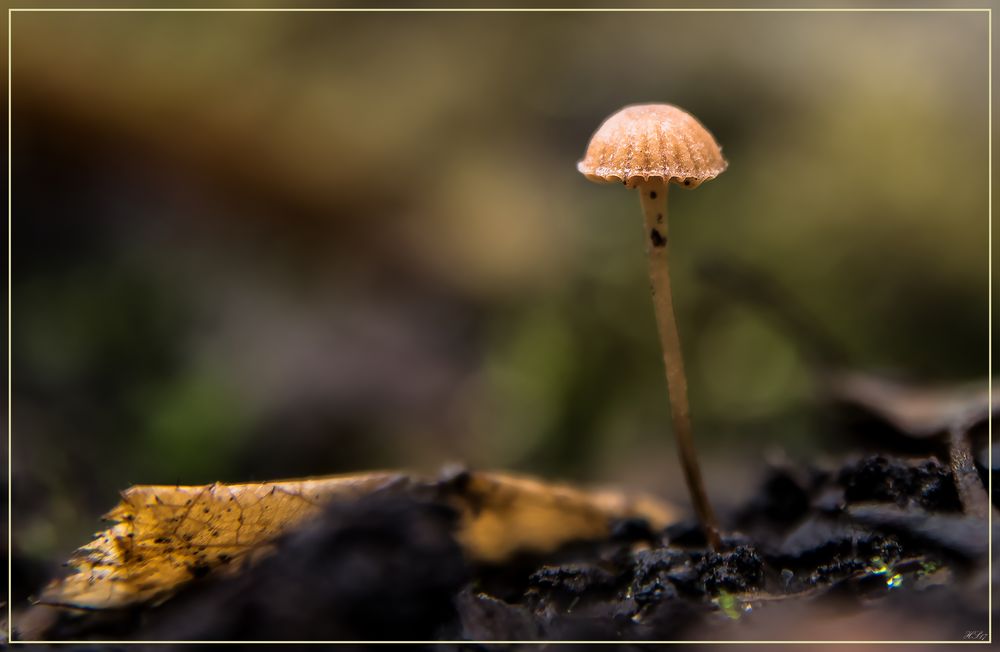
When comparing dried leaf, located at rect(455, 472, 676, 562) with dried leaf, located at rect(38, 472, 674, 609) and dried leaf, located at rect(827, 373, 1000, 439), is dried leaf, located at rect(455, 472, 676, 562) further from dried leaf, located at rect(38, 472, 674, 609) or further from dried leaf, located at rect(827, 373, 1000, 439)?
dried leaf, located at rect(827, 373, 1000, 439)

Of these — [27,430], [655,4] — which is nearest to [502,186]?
[655,4]

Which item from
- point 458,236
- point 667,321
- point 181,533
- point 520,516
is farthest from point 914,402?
point 458,236

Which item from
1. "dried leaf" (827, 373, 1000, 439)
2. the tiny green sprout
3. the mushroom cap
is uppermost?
the mushroom cap

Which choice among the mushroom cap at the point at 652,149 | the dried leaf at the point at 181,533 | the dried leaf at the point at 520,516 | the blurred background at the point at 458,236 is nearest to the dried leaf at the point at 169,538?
the dried leaf at the point at 181,533

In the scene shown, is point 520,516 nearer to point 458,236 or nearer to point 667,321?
point 667,321

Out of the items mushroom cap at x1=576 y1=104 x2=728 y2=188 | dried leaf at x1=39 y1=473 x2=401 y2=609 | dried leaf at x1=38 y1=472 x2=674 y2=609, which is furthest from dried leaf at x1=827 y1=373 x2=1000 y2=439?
dried leaf at x1=39 y1=473 x2=401 y2=609

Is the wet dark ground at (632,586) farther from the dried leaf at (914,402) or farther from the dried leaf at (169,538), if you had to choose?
the dried leaf at (914,402)
